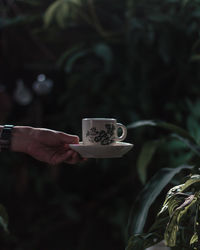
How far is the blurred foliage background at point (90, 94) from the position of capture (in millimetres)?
1777

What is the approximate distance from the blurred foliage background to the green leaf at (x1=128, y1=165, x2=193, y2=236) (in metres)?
0.63

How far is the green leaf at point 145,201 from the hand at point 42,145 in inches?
6.3

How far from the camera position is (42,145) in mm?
841

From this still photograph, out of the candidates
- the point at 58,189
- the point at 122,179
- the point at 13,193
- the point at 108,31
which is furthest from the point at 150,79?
the point at 13,193

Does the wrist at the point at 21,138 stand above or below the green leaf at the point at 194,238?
above

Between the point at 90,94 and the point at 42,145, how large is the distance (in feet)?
3.77

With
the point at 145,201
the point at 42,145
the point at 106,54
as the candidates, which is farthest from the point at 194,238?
the point at 106,54

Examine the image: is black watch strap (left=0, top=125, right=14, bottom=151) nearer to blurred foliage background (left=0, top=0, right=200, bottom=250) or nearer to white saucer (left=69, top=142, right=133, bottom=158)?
white saucer (left=69, top=142, right=133, bottom=158)

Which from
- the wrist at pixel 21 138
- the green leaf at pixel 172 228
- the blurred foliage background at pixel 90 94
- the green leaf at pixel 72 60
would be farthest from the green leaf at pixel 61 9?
the green leaf at pixel 172 228

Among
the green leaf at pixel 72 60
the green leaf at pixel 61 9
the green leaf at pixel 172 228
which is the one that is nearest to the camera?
the green leaf at pixel 172 228

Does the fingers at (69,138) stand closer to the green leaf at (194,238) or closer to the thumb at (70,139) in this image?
the thumb at (70,139)

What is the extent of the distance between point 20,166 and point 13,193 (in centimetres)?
18

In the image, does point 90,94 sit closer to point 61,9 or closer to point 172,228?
point 61,9

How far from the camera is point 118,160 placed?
1.96 meters
